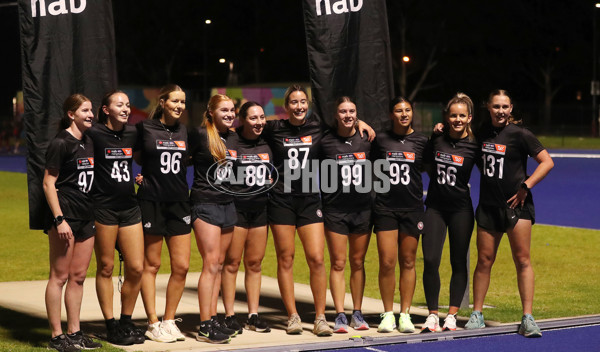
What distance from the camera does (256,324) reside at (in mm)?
8844

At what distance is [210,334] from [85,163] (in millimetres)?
1761

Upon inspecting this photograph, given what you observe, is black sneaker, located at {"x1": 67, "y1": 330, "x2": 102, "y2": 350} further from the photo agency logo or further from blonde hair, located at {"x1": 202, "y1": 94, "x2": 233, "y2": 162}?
blonde hair, located at {"x1": 202, "y1": 94, "x2": 233, "y2": 162}

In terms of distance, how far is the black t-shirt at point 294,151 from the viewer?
8.71 meters

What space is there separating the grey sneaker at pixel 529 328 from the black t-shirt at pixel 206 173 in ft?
9.01

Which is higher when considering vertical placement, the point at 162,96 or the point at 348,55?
the point at 348,55

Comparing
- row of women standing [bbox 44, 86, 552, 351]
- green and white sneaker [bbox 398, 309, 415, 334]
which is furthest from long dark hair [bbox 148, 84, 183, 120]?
green and white sneaker [bbox 398, 309, 415, 334]

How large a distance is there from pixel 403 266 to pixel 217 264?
1.67m

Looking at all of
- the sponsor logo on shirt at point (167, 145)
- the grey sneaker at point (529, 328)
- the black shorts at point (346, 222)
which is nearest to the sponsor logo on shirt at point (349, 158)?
the black shorts at point (346, 222)

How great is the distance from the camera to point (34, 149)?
27.6 feet

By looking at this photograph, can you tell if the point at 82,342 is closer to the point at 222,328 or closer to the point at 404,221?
the point at 222,328

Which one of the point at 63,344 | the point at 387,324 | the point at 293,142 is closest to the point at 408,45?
the point at 293,142

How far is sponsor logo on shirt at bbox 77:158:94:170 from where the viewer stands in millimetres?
7855

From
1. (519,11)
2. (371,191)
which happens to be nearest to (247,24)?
(519,11)

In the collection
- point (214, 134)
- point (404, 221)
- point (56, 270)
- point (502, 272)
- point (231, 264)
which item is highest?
point (214, 134)
